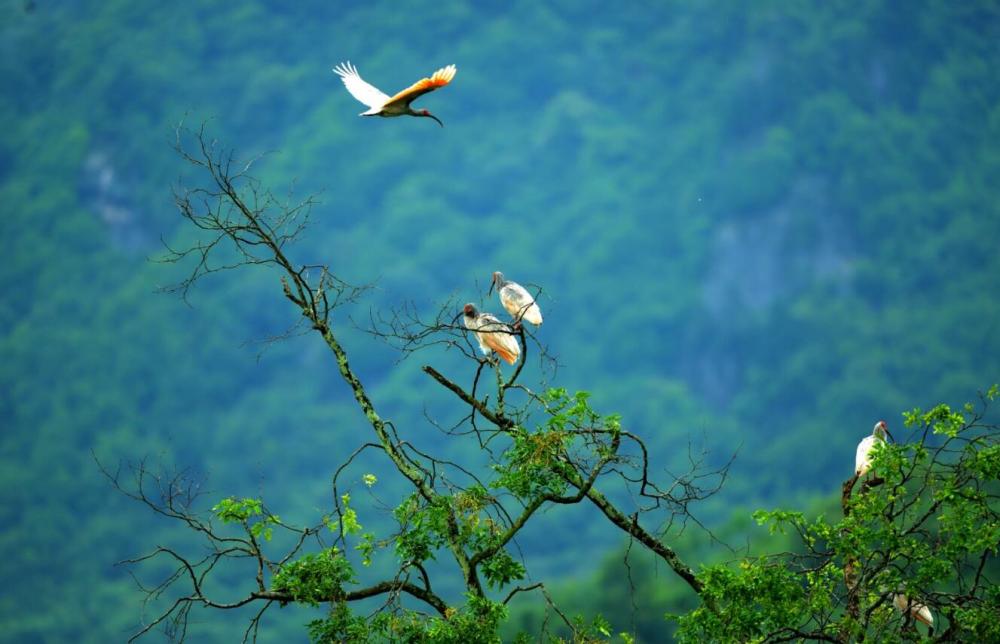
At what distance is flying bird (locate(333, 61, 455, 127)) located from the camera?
11531mm

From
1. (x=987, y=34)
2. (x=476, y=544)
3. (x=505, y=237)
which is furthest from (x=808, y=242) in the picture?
(x=476, y=544)

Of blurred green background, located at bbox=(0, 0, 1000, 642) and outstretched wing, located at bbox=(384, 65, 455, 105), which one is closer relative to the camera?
outstretched wing, located at bbox=(384, 65, 455, 105)

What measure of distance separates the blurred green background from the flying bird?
3942cm

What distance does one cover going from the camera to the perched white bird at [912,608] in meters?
8.61

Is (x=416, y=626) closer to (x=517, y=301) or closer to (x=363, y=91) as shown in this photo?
(x=517, y=301)

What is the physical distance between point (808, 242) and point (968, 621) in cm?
9247

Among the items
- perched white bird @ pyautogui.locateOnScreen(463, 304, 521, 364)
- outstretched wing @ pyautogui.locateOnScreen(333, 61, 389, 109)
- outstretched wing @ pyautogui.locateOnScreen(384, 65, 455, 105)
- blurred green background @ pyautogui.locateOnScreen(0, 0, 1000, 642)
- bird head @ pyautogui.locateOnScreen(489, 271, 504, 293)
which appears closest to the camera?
outstretched wing @ pyautogui.locateOnScreen(384, 65, 455, 105)

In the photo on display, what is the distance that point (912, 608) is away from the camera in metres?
9.09

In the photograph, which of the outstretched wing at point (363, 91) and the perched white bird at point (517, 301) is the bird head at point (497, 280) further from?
the outstretched wing at point (363, 91)

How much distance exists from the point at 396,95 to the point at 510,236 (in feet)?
298

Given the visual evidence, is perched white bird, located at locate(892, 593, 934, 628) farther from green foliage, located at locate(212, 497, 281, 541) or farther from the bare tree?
green foliage, located at locate(212, 497, 281, 541)

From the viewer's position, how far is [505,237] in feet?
335

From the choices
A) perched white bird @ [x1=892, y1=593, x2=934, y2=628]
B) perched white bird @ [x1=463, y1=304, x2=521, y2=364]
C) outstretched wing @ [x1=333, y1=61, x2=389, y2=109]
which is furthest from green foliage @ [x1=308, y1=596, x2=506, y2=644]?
outstretched wing @ [x1=333, y1=61, x2=389, y2=109]

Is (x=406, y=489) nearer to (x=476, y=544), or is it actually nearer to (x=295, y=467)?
(x=295, y=467)
